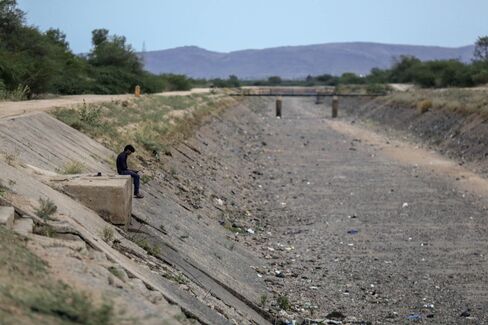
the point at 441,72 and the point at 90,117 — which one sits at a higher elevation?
the point at 441,72

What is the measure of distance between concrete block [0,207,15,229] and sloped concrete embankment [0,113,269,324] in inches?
23.0

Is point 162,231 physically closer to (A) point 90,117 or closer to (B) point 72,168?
(B) point 72,168

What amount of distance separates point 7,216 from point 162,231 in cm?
485

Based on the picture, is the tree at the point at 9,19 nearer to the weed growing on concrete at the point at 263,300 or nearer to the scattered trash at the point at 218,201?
the scattered trash at the point at 218,201

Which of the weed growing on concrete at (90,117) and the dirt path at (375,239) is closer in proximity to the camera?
the dirt path at (375,239)

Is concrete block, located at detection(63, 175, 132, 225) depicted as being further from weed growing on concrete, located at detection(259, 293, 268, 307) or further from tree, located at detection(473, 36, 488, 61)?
tree, located at detection(473, 36, 488, 61)

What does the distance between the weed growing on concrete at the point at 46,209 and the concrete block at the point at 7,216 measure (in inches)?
17.0

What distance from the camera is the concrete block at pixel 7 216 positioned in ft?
24.8

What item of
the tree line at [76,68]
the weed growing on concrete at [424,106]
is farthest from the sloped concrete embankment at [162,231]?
the weed growing on concrete at [424,106]

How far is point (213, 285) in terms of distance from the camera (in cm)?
1085

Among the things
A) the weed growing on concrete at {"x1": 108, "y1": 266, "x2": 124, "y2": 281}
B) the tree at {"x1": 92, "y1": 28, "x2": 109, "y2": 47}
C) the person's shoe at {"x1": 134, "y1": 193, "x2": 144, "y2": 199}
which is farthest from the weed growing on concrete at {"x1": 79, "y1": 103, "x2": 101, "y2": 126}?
the tree at {"x1": 92, "y1": 28, "x2": 109, "y2": 47}

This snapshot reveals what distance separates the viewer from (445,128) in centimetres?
4456

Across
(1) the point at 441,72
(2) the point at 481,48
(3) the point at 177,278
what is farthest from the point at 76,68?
(2) the point at 481,48

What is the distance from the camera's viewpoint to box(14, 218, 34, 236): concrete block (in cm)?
764
